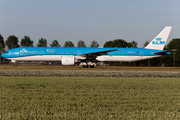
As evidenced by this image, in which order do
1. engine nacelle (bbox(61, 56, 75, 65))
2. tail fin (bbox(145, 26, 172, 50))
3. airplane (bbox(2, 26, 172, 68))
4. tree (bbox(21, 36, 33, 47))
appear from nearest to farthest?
1. engine nacelle (bbox(61, 56, 75, 65))
2. airplane (bbox(2, 26, 172, 68))
3. tail fin (bbox(145, 26, 172, 50))
4. tree (bbox(21, 36, 33, 47))

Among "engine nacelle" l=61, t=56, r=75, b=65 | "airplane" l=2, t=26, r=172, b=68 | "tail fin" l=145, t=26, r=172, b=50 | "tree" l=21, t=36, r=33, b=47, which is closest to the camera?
"engine nacelle" l=61, t=56, r=75, b=65

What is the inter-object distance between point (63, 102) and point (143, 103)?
8.38ft

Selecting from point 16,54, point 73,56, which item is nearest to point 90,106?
point 73,56

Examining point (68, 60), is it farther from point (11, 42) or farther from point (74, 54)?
point (11, 42)

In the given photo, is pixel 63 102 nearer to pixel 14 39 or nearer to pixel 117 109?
pixel 117 109

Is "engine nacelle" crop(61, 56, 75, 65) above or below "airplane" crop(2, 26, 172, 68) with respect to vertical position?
below

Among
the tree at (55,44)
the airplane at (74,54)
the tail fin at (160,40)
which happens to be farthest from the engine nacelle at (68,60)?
the tree at (55,44)

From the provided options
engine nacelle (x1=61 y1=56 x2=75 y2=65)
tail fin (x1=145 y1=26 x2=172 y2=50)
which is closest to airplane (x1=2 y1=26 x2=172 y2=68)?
engine nacelle (x1=61 y1=56 x2=75 y2=65)

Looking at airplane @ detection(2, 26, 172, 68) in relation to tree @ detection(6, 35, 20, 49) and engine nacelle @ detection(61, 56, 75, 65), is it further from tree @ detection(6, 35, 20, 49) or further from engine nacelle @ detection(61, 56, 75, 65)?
tree @ detection(6, 35, 20, 49)

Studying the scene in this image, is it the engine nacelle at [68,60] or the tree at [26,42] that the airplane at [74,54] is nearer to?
the engine nacelle at [68,60]

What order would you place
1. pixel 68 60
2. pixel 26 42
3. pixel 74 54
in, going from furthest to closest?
1. pixel 26 42
2. pixel 74 54
3. pixel 68 60

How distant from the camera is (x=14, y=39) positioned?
2854 inches

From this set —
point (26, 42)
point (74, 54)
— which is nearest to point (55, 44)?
point (26, 42)

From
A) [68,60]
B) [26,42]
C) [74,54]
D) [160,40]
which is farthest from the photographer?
[26,42]
